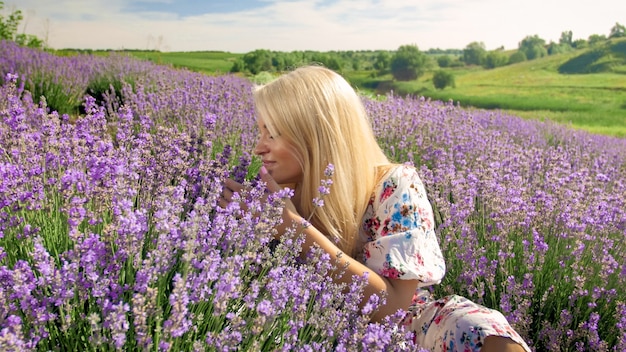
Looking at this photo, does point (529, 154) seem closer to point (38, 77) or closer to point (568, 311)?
point (568, 311)

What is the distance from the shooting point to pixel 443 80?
2436 centimetres

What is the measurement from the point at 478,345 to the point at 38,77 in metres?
6.93

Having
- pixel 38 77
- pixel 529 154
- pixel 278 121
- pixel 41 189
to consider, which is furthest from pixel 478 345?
pixel 38 77

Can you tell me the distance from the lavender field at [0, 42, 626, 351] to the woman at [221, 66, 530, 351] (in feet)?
0.59

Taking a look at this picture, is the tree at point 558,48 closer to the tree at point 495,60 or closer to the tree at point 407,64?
the tree at point 495,60

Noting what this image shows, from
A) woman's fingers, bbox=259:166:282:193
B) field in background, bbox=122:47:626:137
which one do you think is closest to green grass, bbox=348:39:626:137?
field in background, bbox=122:47:626:137

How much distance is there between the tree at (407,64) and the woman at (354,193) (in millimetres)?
21909

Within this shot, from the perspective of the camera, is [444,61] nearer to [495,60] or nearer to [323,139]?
[495,60]

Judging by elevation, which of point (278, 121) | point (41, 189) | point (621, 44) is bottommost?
point (41, 189)

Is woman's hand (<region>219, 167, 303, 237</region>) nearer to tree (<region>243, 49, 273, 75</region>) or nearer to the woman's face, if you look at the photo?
the woman's face

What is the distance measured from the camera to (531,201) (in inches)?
121

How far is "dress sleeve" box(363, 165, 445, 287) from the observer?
204 cm

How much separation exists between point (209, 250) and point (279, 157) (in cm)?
78

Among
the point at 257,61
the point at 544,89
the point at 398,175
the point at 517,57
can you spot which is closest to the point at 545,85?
the point at 544,89
